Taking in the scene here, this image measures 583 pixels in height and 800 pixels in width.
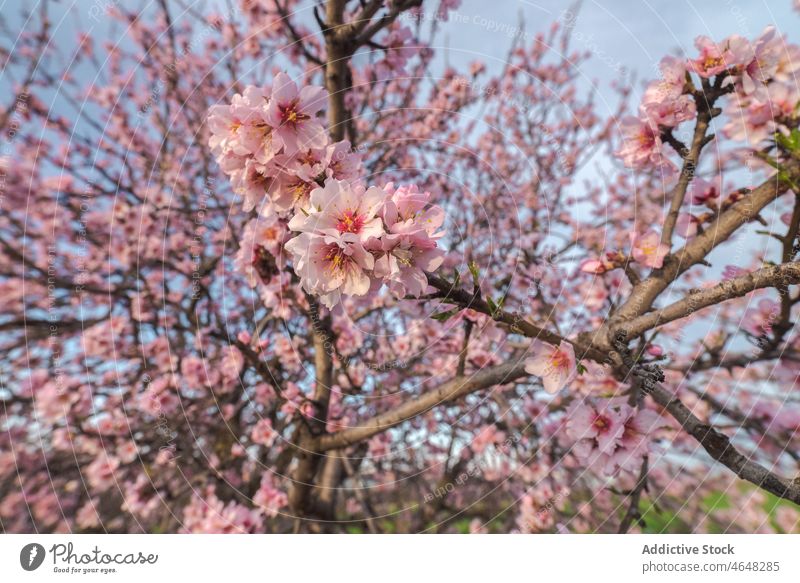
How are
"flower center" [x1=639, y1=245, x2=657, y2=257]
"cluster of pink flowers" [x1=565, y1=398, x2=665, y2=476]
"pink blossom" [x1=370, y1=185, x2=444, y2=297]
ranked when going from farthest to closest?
"flower center" [x1=639, y1=245, x2=657, y2=257], "cluster of pink flowers" [x1=565, y1=398, x2=665, y2=476], "pink blossom" [x1=370, y1=185, x2=444, y2=297]

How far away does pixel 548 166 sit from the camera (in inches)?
221

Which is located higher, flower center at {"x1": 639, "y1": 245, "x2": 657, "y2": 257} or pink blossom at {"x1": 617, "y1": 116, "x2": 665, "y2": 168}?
pink blossom at {"x1": 617, "y1": 116, "x2": 665, "y2": 168}

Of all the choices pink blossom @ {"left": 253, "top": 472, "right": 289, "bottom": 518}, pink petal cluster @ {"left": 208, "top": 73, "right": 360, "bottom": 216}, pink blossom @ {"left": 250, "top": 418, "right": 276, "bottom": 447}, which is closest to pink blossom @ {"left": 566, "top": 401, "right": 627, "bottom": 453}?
pink petal cluster @ {"left": 208, "top": 73, "right": 360, "bottom": 216}

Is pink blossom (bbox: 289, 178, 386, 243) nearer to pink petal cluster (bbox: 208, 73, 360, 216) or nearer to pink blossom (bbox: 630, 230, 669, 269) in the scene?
pink petal cluster (bbox: 208, 73, 360, 216)

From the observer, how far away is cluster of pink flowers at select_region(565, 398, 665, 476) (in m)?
1.87

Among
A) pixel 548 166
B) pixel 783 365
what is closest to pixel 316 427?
pixel 783 365

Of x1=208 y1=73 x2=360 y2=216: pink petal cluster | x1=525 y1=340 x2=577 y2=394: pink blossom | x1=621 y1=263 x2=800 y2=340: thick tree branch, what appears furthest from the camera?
x1=525 y1=340 x2=577 y2=394: pink blossom

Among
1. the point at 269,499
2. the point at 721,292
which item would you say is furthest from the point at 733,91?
the point at 269,499

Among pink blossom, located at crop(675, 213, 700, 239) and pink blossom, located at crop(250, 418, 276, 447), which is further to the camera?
pink blossom, located at crop(250, 418, 276, 447)

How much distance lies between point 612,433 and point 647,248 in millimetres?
821

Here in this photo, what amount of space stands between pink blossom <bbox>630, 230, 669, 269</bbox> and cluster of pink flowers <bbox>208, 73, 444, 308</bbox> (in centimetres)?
105

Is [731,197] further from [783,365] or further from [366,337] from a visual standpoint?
[366,337]

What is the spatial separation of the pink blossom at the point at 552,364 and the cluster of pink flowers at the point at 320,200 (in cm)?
69

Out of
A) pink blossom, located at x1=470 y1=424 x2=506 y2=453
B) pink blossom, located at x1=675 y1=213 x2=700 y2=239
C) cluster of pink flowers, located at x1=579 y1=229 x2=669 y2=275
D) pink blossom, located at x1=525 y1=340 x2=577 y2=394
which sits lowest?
pink blossom, located at x1=470 y1=424 x2=506 y2=453
